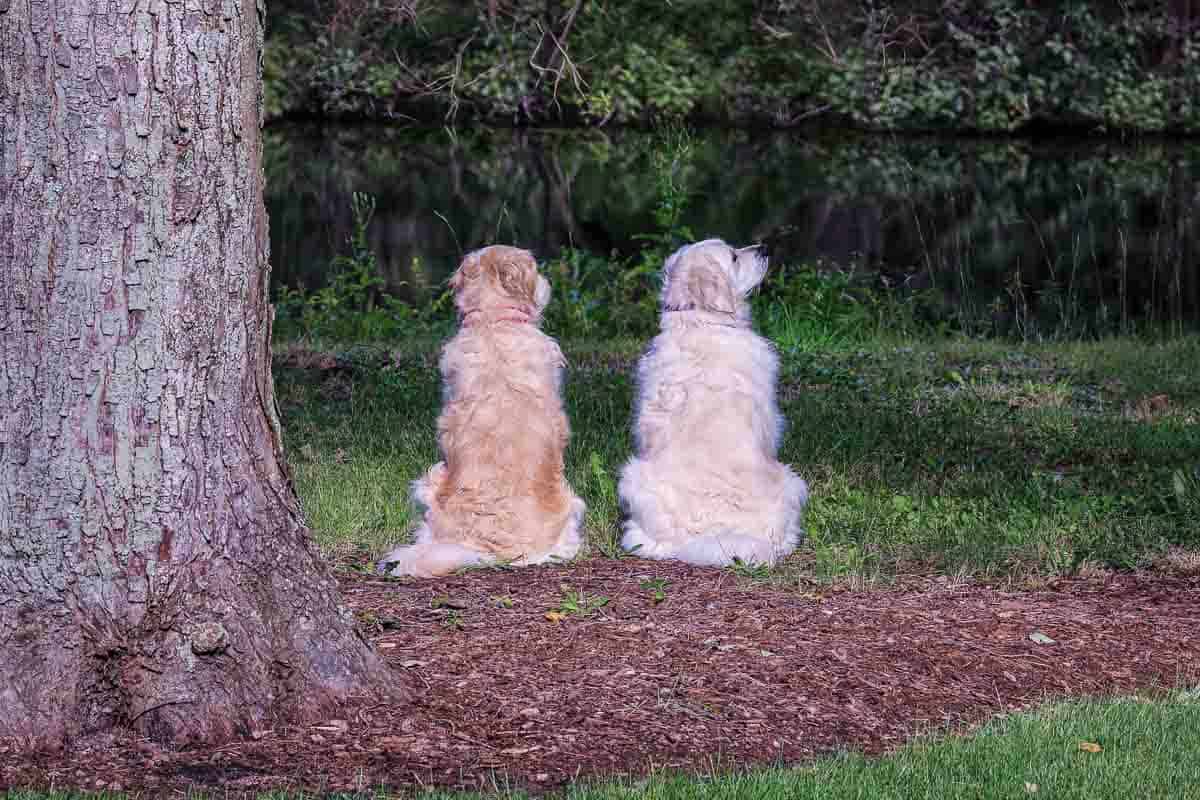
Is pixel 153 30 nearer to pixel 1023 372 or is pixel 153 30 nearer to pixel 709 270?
pixel 709 270

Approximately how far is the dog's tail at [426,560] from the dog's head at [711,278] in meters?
1.64

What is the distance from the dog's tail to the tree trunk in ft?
6.34

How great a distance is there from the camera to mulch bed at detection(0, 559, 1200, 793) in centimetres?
465

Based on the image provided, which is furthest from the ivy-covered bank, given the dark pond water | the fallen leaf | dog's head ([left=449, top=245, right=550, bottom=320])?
the fallen leaf

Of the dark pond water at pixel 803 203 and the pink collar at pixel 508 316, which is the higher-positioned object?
the dark pond water at pixel 803 203

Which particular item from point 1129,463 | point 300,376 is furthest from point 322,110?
point 1129,463

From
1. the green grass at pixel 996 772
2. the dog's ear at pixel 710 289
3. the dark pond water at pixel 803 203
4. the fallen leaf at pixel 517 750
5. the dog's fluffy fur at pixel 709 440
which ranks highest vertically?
the dark pond water at pixel 803 203

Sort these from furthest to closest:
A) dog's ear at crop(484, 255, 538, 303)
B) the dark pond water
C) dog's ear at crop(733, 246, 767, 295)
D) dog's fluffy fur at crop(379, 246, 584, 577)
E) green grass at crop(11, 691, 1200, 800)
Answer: the dark pond water
dog's ear at crop(733, 246, 767, 295)
dog's ear at crop(484, 255, 538, 303)
dog's fluffy fur at crop(379, 246, 584, 577)
green grass at crop(11, 691, 1200, 800)

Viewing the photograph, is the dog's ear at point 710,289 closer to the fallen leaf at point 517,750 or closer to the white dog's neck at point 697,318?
the white dog's neck at point 697,318

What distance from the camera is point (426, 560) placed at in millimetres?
6828

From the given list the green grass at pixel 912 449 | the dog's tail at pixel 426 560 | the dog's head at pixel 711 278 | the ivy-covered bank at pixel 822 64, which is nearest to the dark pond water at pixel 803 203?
the ivy-covered bank at pixel 822 64

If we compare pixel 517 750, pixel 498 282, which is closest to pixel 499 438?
pixel 498 282

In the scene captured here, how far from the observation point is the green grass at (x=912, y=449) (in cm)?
752

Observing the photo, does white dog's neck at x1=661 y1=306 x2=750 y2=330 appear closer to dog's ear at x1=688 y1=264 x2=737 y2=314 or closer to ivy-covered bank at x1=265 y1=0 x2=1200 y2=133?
dog's ear at x1=688 y1=264 x2=737 y2=314
